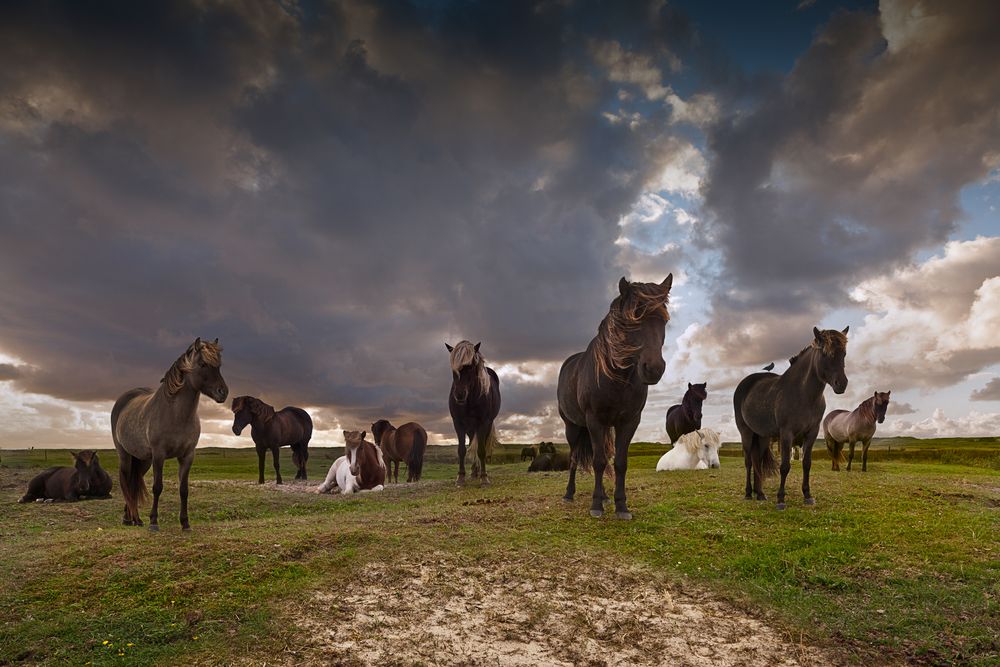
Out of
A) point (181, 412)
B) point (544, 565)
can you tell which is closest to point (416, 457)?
point (181, 412)

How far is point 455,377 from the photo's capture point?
15203 mm

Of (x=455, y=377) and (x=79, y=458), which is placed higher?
(x=455, y=377)

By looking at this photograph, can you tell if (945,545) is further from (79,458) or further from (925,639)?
(79,458)

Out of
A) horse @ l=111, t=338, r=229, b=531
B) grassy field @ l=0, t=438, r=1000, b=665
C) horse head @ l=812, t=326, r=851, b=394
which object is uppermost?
horse head @ l=812, t=326, r=851, b=394

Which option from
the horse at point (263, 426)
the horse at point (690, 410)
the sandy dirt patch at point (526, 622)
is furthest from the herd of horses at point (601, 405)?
the horse at point (690, 410)

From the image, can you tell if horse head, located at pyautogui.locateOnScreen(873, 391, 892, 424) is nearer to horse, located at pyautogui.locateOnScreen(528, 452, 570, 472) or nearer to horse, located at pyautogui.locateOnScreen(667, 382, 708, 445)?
horse, located at pyautogui.locateOnScreen(667, 382, 708, 445)

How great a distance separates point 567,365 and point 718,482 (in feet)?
18.3

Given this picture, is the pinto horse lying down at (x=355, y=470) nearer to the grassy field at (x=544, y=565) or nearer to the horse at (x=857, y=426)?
the grassy field at (x=544, y=565)

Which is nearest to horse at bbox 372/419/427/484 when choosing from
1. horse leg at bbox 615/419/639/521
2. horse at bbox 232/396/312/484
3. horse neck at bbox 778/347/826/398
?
horse at bbox 232/396/312/484

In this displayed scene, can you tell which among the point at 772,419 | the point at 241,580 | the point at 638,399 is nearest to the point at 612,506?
the point at 638,399

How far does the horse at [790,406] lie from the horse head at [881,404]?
10.9 m

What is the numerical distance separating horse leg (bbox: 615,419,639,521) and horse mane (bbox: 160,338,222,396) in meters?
7.04

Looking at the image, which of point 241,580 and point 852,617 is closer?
point 852,617

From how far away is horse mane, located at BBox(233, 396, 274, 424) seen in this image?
68.3ft
